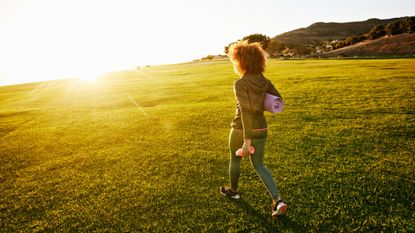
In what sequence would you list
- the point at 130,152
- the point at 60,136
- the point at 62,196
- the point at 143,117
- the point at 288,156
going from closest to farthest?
1. the point at 62,196
2. the point at 288,156
3. the point at 130,152
4. the point at 60,136
5. the point at 143,117

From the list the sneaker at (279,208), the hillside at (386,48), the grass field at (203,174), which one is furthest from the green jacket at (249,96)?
the hillside at (386,48)

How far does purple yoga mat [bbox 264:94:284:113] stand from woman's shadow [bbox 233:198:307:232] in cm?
179

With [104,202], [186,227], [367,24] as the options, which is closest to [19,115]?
[104,202]

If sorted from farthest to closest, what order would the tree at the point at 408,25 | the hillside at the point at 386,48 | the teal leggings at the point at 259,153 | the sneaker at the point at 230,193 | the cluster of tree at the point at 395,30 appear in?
the cluster of tree at the point at 395,30 → the tree at the point at 408,25 → the hillside at the point at 386,48 → the sneaker at the point at 230,193 → the teal leggings at the point at 259,153

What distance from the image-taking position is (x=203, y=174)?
606 cm

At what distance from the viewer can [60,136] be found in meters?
9.93

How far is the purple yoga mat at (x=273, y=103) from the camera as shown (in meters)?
3.85

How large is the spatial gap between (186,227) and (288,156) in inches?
135

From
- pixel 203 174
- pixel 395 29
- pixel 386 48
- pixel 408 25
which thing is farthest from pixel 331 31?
pixel 203 174

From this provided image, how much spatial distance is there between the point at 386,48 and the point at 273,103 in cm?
5968

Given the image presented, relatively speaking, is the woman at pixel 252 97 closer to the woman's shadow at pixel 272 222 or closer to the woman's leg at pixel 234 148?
the woman's leg at pixel 234 148

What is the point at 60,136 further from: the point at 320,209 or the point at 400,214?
the point at 400,214

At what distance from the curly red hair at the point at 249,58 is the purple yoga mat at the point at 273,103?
0.42 m

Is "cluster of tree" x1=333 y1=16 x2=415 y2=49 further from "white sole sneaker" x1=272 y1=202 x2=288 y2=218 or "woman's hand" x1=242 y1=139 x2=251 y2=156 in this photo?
"woman's hand" x1=242 y1=139 x2=251 y2=156
